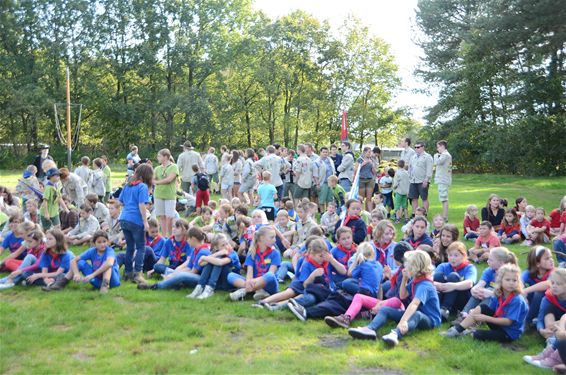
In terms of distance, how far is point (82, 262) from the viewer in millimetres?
7746

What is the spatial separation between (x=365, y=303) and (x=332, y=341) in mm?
821

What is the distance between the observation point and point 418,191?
43.4 feet

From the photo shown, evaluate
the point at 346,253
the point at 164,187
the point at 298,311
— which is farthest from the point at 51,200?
the point at 298,311

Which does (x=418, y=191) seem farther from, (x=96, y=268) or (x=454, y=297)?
(x=96, y=268)

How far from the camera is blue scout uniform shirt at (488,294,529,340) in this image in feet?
18.0

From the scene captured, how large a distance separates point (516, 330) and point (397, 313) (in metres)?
1.17

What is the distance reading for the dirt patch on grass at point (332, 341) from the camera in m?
5.54

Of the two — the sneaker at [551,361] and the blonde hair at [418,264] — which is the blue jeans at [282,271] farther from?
the sneaker at [551,361]

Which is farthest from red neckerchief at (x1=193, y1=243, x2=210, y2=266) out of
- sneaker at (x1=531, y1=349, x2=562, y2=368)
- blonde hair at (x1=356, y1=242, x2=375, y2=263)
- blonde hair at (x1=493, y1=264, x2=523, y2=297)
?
sneaker at (x1=531, y1=349, x2=562, y2=368)

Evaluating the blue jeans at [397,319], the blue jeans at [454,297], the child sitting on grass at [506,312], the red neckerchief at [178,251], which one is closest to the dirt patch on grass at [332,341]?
the blue jeans at [397,319]

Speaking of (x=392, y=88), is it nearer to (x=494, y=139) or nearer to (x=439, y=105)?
(x=439, y=105)

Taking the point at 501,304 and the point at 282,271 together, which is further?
the point at 282,271

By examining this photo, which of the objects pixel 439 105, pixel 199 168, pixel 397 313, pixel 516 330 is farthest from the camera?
pixel 439 105

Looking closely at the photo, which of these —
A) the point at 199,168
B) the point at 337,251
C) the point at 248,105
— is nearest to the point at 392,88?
the point at 248,105
